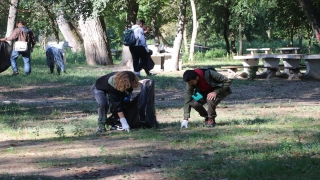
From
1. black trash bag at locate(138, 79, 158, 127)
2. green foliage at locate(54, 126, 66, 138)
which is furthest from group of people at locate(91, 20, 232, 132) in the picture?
green foliage at locate(54, 126, 66, 138)

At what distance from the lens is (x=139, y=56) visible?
20406 millimetres

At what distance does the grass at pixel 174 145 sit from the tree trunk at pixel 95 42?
15.0 m

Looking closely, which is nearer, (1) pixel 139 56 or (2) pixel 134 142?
(2) pixel 134 142

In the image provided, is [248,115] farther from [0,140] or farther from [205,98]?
[0,140]

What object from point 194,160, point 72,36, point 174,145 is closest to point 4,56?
point 174,145

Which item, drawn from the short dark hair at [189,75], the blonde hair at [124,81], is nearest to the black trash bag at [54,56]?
the blonde hair at [124,81]

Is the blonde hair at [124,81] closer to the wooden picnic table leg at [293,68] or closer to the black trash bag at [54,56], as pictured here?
the black trash bag at [54,56]

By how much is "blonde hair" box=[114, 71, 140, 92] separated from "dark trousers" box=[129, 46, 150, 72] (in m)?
10.3

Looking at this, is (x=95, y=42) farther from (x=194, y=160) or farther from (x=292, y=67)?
(x=194, y=160)

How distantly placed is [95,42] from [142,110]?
62.0ft

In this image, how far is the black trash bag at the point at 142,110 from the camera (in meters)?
10.6

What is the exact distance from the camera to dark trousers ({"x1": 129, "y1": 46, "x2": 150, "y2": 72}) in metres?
20.1

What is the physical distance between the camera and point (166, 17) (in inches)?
2158

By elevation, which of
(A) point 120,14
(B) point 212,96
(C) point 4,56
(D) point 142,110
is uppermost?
(A) point 120,14
